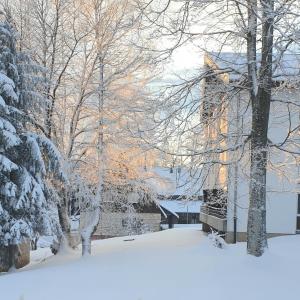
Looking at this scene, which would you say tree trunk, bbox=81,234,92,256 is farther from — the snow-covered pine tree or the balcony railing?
the balcony railing

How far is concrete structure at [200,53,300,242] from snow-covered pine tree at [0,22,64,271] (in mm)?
4637

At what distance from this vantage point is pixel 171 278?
426 inches

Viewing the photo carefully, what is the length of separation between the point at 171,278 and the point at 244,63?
5304 mm

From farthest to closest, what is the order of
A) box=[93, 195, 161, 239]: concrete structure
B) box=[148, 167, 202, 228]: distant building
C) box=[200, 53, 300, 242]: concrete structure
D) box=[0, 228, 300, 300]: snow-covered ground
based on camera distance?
box=[93, 195, 161, 239]: concrete structure
box=[148, 167, 202, 228]: distant building
box=[200, 53, 300, 242]: concrete structure
box=[0, 228, 300, 300]: snow-covered ground

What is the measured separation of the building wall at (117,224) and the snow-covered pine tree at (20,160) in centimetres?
527

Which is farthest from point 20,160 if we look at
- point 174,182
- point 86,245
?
point 174,182

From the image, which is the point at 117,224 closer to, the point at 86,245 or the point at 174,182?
the point at 174,182

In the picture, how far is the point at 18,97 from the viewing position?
1476cm

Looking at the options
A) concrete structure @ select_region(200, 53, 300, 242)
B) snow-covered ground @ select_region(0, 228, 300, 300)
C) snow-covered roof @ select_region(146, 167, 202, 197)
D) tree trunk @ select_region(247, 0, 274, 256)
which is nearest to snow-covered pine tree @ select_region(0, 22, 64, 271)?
snow-covered ground @ select_region(0, 228, 300, 300)

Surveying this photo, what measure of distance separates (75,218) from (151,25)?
10.7 meters

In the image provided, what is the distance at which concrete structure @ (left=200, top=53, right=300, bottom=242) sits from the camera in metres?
13.1

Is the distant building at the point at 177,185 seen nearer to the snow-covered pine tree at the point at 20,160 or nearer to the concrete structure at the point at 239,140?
the concrete structure at the point at 239,140

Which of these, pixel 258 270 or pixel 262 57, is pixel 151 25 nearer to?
pixel 262 57

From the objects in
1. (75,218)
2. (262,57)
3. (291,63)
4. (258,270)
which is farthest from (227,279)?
(75,218)
